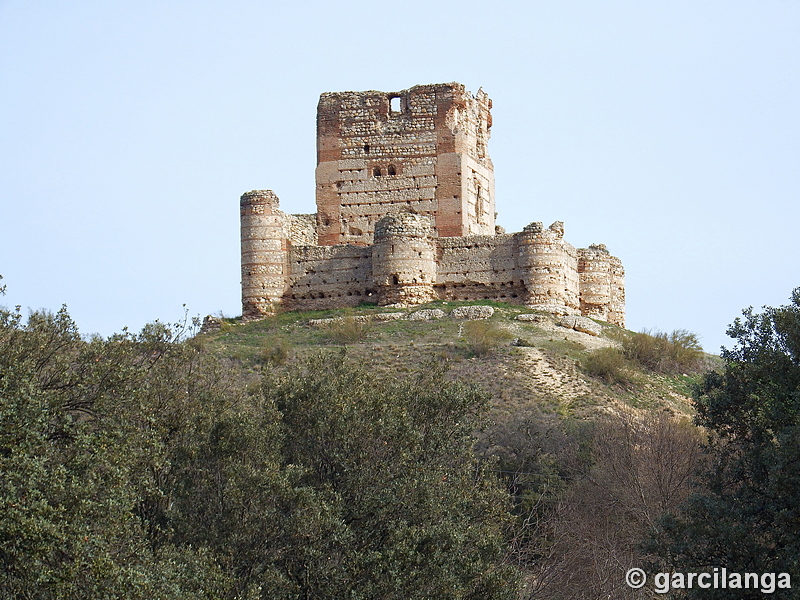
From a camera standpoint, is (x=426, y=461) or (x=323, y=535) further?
(x=426, y=461)

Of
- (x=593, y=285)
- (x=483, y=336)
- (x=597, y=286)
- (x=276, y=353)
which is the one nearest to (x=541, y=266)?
(x=483, y=336)

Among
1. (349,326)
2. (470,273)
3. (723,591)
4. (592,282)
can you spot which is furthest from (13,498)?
(592,282)

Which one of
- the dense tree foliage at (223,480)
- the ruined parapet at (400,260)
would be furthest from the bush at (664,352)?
the dense tree foliage at (223,480)

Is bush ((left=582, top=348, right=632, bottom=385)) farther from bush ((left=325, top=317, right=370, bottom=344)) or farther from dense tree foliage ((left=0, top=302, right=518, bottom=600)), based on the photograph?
dense tree foliage ((left=0, top=302, right=518, bottom=600))

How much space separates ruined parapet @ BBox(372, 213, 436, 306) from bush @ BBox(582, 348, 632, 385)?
5.67 meters

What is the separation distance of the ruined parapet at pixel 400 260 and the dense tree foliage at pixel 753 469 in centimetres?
1951

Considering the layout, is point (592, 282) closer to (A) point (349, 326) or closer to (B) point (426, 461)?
(A) point (349, 326)

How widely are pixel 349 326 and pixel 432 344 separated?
2489 mm

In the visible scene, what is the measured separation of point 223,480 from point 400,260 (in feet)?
66.9

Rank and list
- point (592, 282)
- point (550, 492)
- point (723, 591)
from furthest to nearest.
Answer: point (592, 282) < point (550, 492) < point (723, 591)

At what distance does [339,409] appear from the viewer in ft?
73.3

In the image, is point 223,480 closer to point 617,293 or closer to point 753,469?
point 753,469

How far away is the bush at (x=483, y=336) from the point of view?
38.4 meters

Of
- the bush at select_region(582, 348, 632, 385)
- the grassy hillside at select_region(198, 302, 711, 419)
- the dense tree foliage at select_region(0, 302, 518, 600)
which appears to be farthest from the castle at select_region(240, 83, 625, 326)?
the dense tree foliage at select_region(0, 302, 518, 600)
